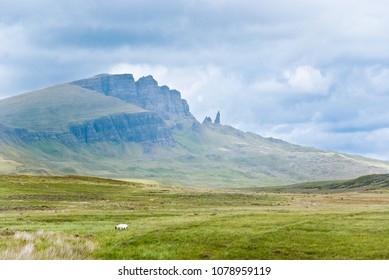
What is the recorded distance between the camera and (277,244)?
124ft

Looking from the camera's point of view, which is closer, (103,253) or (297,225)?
(103,253)

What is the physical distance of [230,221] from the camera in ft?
167

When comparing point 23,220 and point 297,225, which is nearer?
point 297,225

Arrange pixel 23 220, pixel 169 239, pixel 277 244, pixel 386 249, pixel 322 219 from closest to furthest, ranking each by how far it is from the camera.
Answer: pixel 386 249
pixel 277 244
pixel 169 239
pixel 322 219
pixel 23 220

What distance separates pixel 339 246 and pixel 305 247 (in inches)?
95.5

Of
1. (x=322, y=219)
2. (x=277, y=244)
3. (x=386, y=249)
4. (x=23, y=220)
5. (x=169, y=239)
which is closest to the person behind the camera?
(x=386, y=249)

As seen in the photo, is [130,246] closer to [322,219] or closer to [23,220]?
[322,219]
